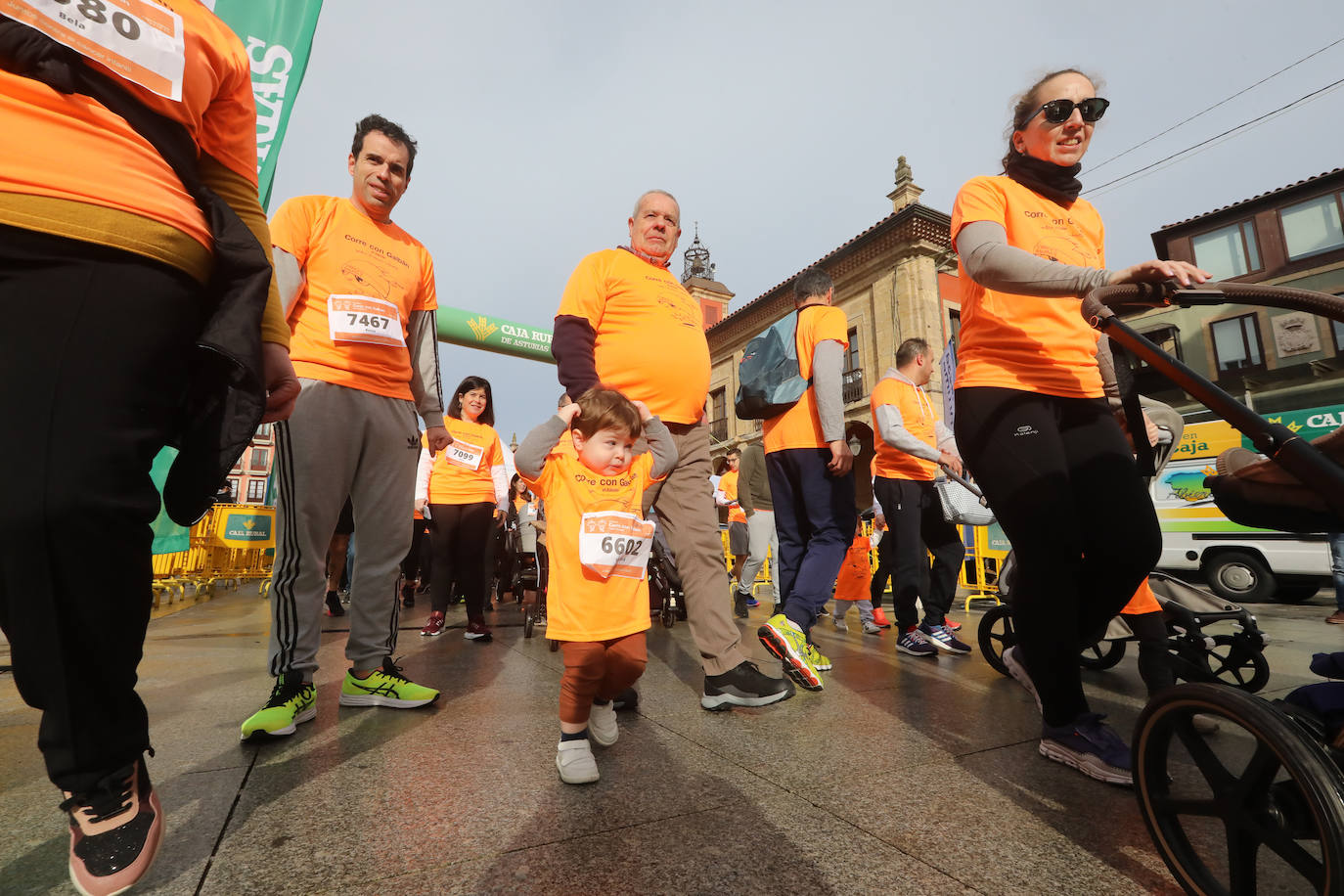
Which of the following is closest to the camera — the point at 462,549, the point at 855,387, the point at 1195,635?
the point at 1195,635

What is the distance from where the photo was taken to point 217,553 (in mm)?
10375

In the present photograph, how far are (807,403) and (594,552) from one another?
5.88 ft

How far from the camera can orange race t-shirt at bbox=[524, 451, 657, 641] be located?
207 cm

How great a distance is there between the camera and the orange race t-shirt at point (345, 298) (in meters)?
2.54

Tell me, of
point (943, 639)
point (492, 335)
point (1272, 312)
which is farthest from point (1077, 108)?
point (1272, 312)

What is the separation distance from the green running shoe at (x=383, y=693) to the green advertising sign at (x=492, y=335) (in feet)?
37.7

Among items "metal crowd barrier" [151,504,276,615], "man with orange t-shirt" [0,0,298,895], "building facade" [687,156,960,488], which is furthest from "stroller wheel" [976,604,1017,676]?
"building facade" [687,156,960,488]

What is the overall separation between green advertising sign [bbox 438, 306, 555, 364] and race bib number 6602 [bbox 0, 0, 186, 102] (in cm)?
1251

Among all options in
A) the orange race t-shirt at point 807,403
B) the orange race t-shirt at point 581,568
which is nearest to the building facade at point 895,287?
the orange race t-shirt at point 807,403

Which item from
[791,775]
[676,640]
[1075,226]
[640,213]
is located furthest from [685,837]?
[676,640]

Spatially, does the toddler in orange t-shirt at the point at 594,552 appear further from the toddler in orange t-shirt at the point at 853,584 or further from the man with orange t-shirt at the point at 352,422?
the toddler in orange t-shirt at the point at 853,584

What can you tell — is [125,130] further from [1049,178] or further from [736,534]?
[736,534]

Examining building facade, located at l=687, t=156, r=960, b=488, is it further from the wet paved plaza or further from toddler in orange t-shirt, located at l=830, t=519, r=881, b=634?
the wet paved plaza

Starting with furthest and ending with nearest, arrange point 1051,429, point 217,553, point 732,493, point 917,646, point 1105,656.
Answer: point 217,553, point 732,493, point 917,646, point 1105,656, point 1051,429
